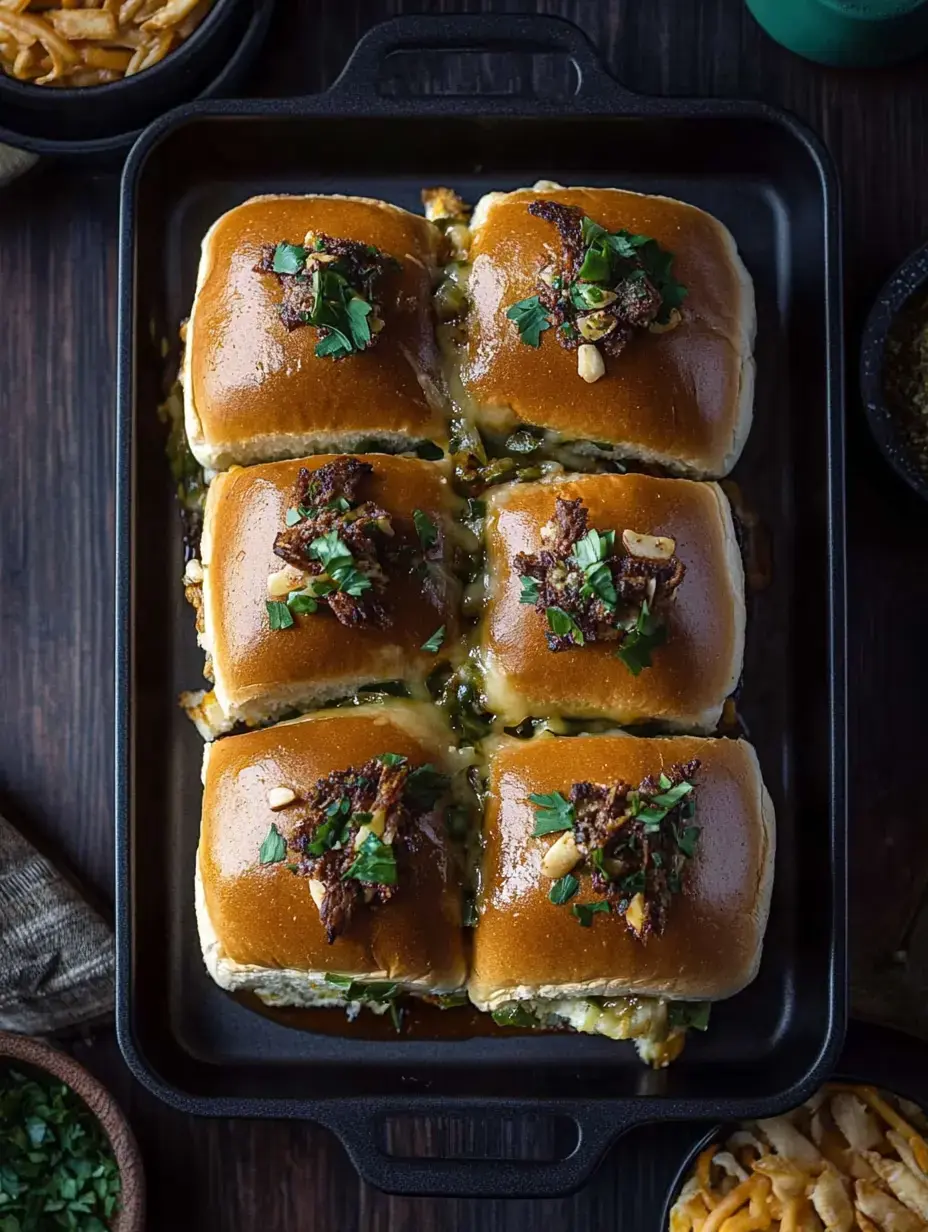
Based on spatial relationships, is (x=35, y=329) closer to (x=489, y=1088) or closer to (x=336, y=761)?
(x=336, y=761)

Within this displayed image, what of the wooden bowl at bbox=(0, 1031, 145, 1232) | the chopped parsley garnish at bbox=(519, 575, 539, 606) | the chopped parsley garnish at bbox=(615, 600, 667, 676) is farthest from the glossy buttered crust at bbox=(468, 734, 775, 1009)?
the wooden bowl at bbox=(0, 1031, 145, 1232)

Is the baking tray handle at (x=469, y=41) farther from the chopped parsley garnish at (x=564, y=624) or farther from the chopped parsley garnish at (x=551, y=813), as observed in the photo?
the chopped parsley garnish at (x=551, y=813)

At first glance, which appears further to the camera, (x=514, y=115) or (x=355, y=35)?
(x=355, y=35)

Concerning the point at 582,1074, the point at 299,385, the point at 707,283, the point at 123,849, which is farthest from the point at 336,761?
the point at 707,283

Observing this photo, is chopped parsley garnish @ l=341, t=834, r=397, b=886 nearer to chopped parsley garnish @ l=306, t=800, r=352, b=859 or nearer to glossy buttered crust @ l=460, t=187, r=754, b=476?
chopped parsley garnish @ l=306, t=800, r=352, b=859

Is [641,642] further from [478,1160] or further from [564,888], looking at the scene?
[478,1160]

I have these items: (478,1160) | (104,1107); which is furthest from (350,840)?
(104,1107)
